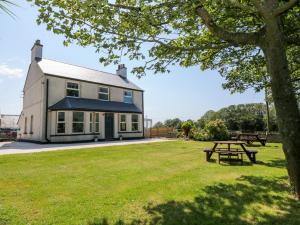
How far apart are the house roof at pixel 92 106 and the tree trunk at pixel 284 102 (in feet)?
51.9

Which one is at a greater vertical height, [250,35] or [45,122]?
[250,35]

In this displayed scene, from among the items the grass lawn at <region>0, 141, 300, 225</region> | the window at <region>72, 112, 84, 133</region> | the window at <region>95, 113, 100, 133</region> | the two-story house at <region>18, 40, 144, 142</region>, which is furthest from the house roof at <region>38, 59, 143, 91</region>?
the grass lawn at <region>0, 141, 300, 225</region>

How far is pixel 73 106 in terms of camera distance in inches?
715

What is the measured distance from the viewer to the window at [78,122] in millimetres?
19109

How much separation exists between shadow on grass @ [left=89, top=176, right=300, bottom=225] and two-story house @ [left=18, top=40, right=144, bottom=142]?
15.1 m

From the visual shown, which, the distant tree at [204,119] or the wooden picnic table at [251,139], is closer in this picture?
the wooden picnic table at [251,139]

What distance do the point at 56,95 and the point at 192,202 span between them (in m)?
17.0

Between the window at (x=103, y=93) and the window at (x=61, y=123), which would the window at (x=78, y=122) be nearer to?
the window at (x=61, y=123)

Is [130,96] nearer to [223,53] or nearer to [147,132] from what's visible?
[147,132]

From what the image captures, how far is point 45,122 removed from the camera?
17719 mm

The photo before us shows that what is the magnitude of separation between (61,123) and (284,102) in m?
17.2

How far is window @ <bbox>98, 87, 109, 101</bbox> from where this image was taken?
878 inches

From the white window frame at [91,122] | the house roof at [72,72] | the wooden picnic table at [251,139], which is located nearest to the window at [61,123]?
the white window frame at [91,122]

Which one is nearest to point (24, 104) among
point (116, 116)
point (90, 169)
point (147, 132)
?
point (116, 116)
